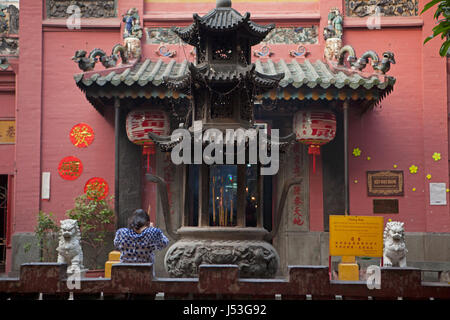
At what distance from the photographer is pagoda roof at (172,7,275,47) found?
703cm

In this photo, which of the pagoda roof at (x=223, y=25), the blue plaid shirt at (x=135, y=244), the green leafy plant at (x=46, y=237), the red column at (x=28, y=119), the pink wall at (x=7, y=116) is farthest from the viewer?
Answer: the pink wall at (x=7, y=116)

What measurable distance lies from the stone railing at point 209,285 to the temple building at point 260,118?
6569 millimetres

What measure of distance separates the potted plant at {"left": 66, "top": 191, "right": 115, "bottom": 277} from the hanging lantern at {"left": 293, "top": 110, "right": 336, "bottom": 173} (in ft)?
13.9

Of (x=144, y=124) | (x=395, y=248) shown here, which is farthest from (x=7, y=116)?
(x=395, y=248)

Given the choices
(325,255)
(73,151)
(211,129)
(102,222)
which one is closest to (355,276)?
(325,255)

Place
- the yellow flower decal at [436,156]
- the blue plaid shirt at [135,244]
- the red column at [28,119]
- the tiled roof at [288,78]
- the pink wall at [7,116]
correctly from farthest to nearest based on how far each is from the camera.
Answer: the pink wall at [7,116] → the red column at [28,119] → the yellow flower decal at [436,156] → the tiled roof at [288,78] → the blue plaid shirt at [135,244]

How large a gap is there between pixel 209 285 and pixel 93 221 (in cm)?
809

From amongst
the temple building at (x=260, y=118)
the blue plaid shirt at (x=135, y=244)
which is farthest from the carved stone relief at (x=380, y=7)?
the blue plaid shirt at (x=135, y=244)

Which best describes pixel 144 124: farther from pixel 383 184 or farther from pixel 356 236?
pixel 383 184

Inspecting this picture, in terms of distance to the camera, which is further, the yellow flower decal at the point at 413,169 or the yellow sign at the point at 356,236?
the yellow flower decal at the point at 413,169

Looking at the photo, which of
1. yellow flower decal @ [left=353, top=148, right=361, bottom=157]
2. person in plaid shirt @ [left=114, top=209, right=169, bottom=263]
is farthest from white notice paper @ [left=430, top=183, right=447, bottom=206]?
person in plaid shirt @ [left=114, top=209, right=169, bottom=263]

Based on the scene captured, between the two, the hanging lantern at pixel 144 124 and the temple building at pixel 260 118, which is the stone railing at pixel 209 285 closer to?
the temple building at pixel 260 118

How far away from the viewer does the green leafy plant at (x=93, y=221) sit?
1144 cm
